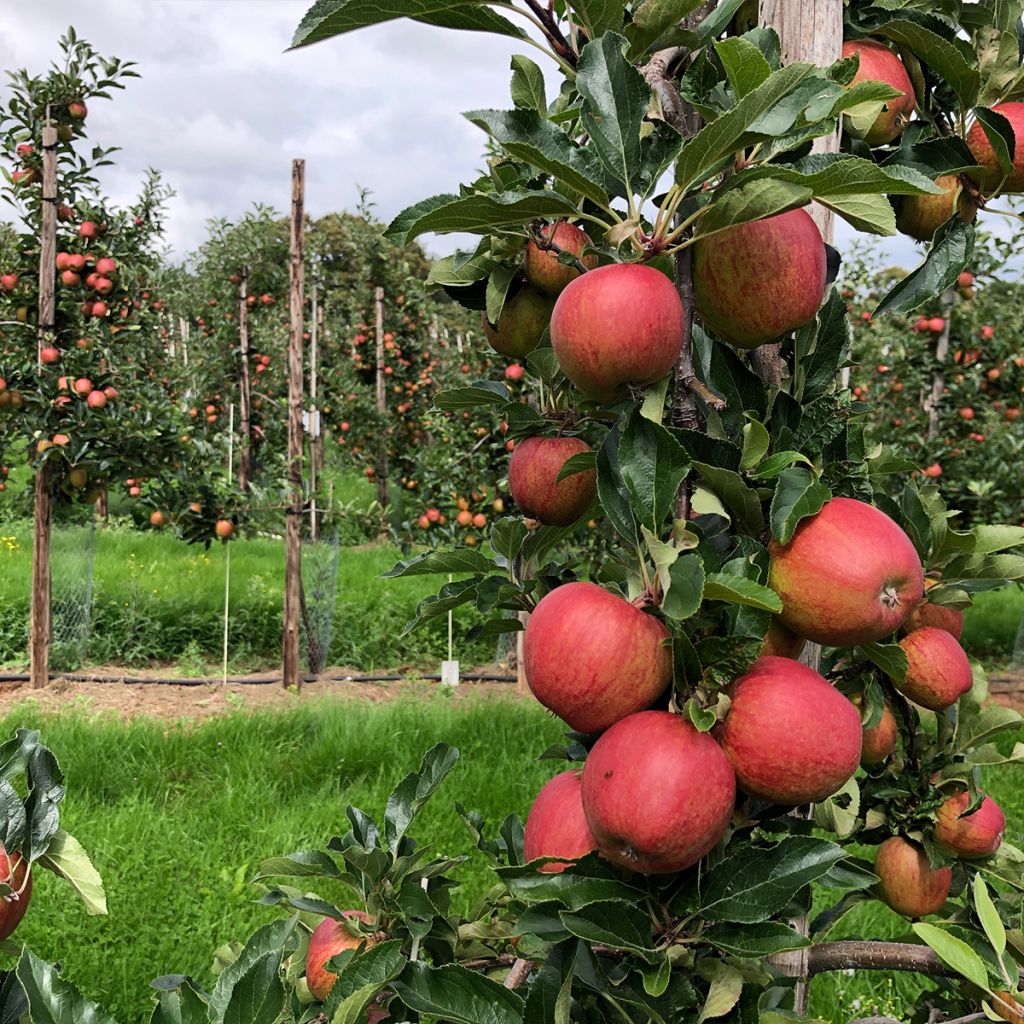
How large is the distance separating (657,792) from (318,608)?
187 inches

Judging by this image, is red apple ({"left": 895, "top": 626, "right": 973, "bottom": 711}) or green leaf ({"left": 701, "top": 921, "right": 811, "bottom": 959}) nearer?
green leaf ({"left": 701, "top": 921, "right": 811, "bottom": 959})

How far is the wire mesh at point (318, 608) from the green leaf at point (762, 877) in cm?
446

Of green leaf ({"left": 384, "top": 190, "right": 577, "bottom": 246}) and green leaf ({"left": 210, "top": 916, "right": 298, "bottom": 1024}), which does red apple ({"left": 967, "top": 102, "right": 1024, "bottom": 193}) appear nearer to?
green leaf ({"left": 384, "top": 190, "right": 577, "bottom": 246})

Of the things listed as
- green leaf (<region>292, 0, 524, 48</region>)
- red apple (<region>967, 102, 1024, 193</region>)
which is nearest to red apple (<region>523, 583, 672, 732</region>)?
green leaf (<region>292, 0, 524, 48</region>)

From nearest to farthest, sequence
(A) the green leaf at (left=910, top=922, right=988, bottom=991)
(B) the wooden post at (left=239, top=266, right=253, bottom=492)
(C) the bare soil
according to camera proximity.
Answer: (A) the green leaf at (left=910, top=922, right=988, bottom=991) < (C) the bare soil < (B) the wooden post at (left=239, top=266, right=253, bottom=492)

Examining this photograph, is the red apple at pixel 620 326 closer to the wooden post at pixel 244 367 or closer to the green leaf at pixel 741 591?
the green leaf at pixel 741 591

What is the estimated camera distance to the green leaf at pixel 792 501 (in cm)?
63

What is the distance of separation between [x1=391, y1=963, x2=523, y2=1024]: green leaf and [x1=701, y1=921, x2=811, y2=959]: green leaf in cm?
15

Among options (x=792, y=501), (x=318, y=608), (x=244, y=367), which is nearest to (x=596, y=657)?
(x=792, y=501)

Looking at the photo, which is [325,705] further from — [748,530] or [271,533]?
[748,530]

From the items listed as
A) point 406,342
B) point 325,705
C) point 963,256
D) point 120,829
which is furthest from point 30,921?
point 406,342

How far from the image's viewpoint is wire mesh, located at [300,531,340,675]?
198 inches

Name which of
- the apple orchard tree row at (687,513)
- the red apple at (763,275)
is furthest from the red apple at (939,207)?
the red apple at (763,275)

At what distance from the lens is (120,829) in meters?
2.63
